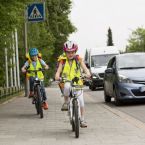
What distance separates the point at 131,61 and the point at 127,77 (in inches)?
59.9

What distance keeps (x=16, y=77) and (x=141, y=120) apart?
23.6m

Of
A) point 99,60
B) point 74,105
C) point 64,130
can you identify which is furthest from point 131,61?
point 99,60

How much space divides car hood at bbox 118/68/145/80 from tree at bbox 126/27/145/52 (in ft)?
369

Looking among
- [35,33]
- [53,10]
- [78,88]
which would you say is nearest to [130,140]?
[78,88]

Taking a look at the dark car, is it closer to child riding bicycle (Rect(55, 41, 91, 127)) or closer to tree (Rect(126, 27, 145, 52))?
child riding bicycle (Rect(55, 41, 91, 127))

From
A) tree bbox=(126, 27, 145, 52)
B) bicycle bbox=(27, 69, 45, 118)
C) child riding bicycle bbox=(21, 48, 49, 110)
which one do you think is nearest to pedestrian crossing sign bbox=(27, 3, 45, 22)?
child riding bicycle bbox=(21, 48, 49, 110)

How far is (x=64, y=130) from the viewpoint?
38.4 ft

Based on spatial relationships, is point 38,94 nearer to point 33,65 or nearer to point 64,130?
point 33,65

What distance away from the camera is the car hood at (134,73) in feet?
60.9

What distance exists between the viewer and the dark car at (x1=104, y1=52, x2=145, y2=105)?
A: 18.5m

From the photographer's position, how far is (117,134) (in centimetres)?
1084

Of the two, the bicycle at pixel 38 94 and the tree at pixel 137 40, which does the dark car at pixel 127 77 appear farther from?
the tree at pixel 137 40

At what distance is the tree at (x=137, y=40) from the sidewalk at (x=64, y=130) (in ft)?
385

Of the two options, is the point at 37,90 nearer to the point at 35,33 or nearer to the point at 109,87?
the point at 109,87
